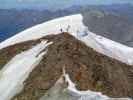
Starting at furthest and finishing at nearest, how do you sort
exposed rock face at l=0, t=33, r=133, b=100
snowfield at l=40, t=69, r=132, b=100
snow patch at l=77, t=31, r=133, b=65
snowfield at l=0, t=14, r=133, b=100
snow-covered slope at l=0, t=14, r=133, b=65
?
snow-covered slope at l=0, t=14, r=133, b=65 < snow patch at l=77, t=31, r=133, b=65 < exposed rock face at l=0, t=33, r=133, b=100 < snowfield at l=0, t=14, r=133, b=100 < snowfield at l=40, t=69, r=132, b=100

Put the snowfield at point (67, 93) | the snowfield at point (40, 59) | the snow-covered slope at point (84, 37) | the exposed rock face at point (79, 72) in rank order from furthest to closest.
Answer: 1. the snow-covered slope at point (84, 37)
2. the exposed rock face at point (79, 72)
3. the snowfield at point (40, 59)
4. the snowfield at point (67, 93)

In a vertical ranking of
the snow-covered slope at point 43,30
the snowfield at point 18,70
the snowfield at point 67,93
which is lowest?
the snow-covered slope at point 43,30

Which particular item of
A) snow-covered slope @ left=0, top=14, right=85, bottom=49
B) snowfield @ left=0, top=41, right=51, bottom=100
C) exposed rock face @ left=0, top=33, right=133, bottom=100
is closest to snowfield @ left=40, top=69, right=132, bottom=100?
exposed rock face @ left=0, top=33, right=133, bottom=100

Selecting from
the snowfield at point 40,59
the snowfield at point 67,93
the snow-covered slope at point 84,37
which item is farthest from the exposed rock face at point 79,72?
the snow-covered slope at point 84,37

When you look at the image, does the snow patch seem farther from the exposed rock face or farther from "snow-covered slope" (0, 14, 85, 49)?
Answer: "snow-covered slope" (0, 14, 85, 49)

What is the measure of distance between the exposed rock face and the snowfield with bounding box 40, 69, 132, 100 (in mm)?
489

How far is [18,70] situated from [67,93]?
522 cm

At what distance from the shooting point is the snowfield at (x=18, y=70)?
2220cm

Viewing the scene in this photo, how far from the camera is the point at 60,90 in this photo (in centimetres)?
1956

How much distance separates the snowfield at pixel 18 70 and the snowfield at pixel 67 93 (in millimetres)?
2553

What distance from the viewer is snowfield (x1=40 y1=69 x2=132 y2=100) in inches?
740

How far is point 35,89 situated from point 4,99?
202 cm

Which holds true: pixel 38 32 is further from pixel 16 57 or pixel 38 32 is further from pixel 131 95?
pixel 131 95

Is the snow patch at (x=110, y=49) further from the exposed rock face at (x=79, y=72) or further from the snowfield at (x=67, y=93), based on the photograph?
the snowfield at (x=67, y=93)
